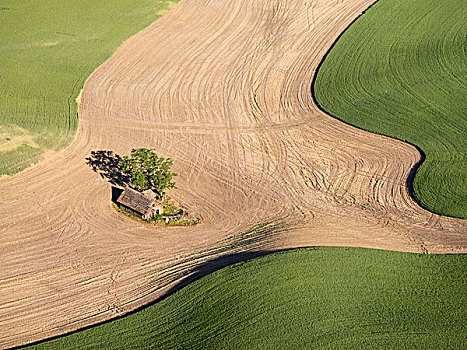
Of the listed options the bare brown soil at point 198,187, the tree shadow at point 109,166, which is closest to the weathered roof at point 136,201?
the bare brown soil at point 198,187

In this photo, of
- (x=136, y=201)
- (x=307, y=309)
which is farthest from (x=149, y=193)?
(x=307, y=309)

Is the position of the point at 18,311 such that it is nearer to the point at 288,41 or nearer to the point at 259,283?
the point at 259,283

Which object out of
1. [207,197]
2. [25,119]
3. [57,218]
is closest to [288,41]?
[207,197]

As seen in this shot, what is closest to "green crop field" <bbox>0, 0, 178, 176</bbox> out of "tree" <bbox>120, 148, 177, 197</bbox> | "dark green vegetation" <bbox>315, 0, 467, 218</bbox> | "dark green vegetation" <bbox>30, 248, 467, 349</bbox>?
"tree" <bbox>120, 148, 177, 197</bbox>

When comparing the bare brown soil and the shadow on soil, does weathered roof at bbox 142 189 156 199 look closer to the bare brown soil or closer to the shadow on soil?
the bare brown soil

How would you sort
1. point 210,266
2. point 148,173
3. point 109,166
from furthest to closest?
point 109,166
point 148,173
point 210,266

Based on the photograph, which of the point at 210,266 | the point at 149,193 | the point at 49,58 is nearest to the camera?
the point at 210,266

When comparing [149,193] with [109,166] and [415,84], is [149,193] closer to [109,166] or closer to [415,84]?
[109,166]
